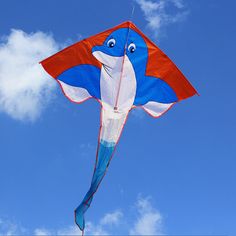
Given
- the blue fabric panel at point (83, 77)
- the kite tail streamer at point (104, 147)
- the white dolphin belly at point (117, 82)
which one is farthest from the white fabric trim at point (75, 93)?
the kite tail streamer at point (104, 147)

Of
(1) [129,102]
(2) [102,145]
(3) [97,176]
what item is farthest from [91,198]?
(1) [129,102]

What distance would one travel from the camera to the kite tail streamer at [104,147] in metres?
16.8

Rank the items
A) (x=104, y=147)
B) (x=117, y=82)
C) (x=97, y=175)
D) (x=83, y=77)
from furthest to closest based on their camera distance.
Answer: (x=83, y=77), (x=117, y=82), (x=104, y=147), (x=97, y=175)

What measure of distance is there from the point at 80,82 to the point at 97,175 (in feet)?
15.5

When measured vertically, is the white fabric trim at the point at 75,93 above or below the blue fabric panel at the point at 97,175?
above

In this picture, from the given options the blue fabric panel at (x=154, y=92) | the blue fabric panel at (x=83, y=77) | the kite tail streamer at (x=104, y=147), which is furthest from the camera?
the blue fabric panel at (x=154, y=92)

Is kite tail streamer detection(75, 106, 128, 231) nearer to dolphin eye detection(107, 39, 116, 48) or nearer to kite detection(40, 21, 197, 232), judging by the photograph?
kite detection(40, 21, 197, 232)

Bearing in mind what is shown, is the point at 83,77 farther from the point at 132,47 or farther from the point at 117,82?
the point at 132,47

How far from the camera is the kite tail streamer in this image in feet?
55.1

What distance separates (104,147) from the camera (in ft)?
60.2

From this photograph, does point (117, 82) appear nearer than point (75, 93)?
Yes

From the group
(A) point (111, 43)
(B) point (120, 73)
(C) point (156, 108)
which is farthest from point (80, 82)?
(C) point (156, 108)

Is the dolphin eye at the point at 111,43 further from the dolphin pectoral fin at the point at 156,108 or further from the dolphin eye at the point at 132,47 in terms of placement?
the dolphin pectoral fin at the point at 156,108

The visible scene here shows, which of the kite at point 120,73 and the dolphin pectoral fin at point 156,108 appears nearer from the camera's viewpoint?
the kite at point 120,73
